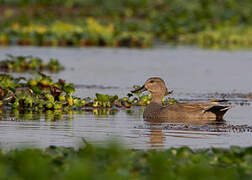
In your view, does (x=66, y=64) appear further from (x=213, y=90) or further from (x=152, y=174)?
(x=152, y=174)

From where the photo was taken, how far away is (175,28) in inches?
1524

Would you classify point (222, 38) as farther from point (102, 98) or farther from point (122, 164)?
point (122, 164)

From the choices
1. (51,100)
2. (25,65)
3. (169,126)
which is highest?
(25,65)

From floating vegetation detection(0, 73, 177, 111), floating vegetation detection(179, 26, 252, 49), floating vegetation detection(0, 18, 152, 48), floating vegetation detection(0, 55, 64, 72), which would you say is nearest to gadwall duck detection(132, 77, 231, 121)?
floating vegetation detection(0, 73, 177, 111)

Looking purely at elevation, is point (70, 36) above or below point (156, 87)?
above

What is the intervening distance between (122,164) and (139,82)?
42.5 feet

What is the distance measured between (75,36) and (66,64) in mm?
8126

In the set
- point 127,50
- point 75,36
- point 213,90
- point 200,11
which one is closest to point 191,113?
point 213,90

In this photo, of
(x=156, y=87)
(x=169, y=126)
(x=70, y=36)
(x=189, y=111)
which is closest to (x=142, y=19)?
(x=70, y=36)

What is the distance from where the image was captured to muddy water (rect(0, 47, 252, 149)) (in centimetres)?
1095

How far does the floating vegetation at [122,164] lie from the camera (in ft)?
23.2

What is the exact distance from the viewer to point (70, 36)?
112ft

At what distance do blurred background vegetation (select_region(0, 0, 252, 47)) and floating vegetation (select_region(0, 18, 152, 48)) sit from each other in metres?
0.04

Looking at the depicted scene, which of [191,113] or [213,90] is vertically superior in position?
[213,90]
